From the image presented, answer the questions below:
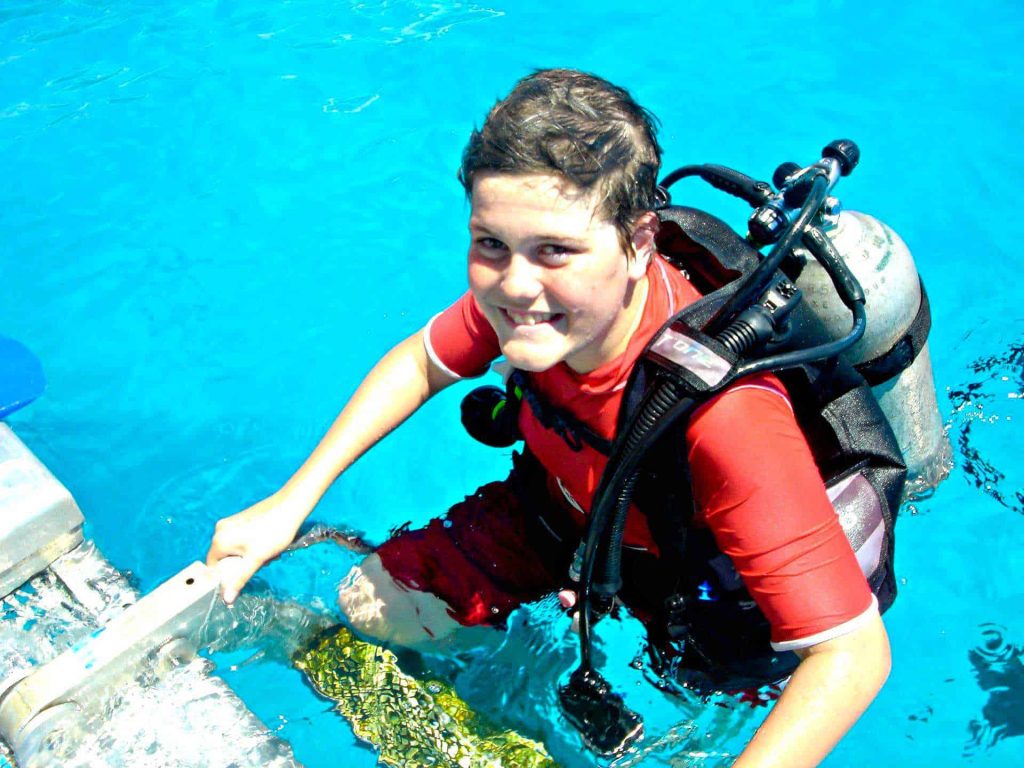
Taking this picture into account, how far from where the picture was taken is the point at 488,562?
264 centimetres

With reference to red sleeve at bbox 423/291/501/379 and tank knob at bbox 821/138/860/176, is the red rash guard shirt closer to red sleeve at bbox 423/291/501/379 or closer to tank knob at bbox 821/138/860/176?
tank knob at bbox 821/138/860/176

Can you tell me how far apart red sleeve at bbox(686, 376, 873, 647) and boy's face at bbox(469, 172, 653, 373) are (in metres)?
0.28

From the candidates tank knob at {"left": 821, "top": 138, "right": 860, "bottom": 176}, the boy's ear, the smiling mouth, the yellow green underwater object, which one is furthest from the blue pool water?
tank knob at {"left": 821, "top": 138, "right": 860, "bottom": 176}

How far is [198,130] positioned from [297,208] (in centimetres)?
73

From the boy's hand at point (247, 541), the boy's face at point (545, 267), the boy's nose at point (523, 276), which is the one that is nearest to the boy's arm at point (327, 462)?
the boy's hand at point (247, 541)

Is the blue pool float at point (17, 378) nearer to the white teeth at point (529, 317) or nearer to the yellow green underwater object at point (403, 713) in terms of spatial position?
the yellow green underwater object at point (403, 713)

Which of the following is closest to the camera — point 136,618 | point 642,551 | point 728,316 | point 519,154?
point 519,154

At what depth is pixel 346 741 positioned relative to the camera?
9.14ft

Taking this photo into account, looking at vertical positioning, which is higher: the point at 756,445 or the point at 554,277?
the point at 554,277

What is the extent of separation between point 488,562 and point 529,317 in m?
1.00

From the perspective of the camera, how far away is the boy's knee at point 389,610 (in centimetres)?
272

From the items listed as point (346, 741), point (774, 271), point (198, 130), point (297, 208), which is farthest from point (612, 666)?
point (198, 130)

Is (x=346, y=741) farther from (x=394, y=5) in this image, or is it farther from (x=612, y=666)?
(x=394, y=5)

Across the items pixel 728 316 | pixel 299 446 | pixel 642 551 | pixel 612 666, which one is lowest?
pixel 612 666
